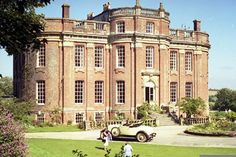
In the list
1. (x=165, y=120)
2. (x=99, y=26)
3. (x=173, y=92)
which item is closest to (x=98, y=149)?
(x=165, y=120)

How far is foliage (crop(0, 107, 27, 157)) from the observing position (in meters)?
16.9

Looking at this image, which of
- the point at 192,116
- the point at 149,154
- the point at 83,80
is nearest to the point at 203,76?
the point at 192,116

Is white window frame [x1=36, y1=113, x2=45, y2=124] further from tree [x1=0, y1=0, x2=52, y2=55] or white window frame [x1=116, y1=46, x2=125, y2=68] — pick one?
tree [x1=0, y1=0, x2=52, y2=55]

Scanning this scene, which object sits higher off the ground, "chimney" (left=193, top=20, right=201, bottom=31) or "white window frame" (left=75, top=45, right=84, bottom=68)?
"chimney" (left=193, top=20, right=201, bottom=31)

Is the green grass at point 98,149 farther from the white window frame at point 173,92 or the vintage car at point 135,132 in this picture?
the white window frame at point 173,92

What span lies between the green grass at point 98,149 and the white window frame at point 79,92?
14735 millimetres

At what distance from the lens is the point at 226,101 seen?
90.8m

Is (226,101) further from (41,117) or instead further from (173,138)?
(173,138)

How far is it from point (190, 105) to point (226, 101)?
4910 cm

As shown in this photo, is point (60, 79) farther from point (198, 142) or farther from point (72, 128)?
point (198, 142)

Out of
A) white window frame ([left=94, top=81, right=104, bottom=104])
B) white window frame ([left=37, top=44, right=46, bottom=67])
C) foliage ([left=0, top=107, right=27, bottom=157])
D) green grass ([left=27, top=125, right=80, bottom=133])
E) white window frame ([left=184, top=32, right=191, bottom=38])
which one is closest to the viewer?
foliage ([left=0, top=107, right=27, bottom=157])

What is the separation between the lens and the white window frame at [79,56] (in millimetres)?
Answer: 43219

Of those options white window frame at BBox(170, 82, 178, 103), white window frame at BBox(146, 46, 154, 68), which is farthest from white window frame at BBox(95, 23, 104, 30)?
white window frame at BBox(170, 82, 178, 103)

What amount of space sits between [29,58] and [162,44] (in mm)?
13935
